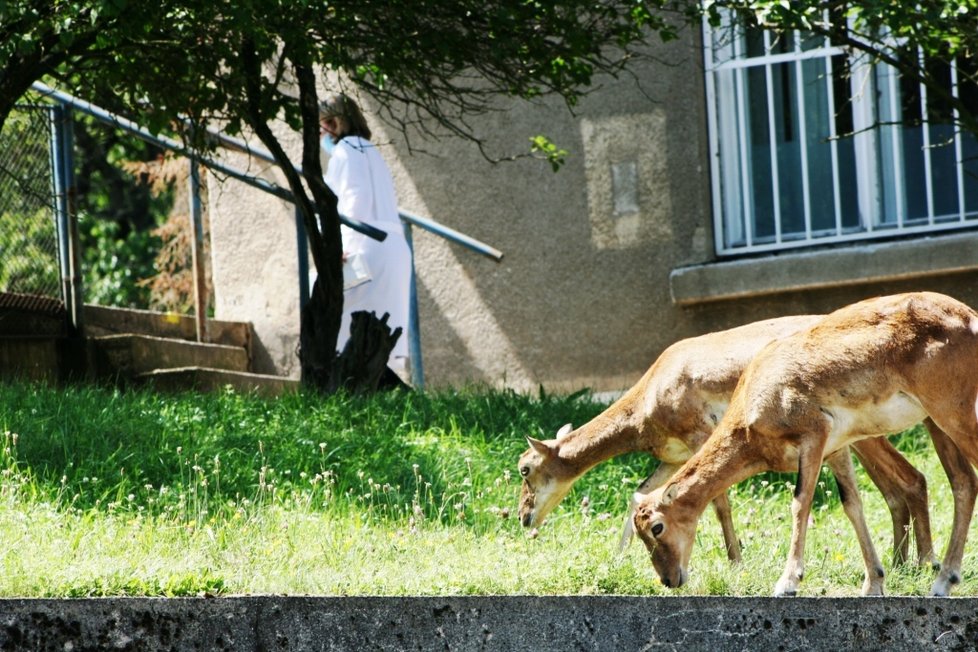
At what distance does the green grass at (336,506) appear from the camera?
5.43 metres

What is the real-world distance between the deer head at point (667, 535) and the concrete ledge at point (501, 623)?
1.73 ft

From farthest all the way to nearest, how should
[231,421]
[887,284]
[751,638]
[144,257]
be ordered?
[144,257] → [887,284] → [231,421] → [751,638]

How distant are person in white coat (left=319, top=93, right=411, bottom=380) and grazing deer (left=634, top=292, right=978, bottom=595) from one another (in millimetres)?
5086

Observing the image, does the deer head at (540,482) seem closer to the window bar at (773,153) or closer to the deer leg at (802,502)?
the deer leg at (802,502)

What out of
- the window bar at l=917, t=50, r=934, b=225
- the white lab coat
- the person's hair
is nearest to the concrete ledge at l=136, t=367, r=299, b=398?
the white lab coat

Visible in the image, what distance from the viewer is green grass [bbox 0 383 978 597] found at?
17.8 feet

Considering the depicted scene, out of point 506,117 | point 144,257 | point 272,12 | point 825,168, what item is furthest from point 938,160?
point 144,257

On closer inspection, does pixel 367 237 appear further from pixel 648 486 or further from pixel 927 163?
pixel 648 486

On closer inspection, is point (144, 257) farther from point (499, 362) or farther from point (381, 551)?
point (381, 551)

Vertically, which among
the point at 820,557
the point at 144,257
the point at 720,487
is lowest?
the point at 820,557

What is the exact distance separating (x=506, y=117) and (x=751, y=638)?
7.25 m

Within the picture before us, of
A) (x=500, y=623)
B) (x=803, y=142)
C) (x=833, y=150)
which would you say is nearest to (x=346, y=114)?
(x=803, y=142)

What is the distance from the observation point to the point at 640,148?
1149cm

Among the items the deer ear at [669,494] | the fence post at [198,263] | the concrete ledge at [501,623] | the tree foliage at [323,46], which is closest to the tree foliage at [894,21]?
the tree foliage at [323,46]
